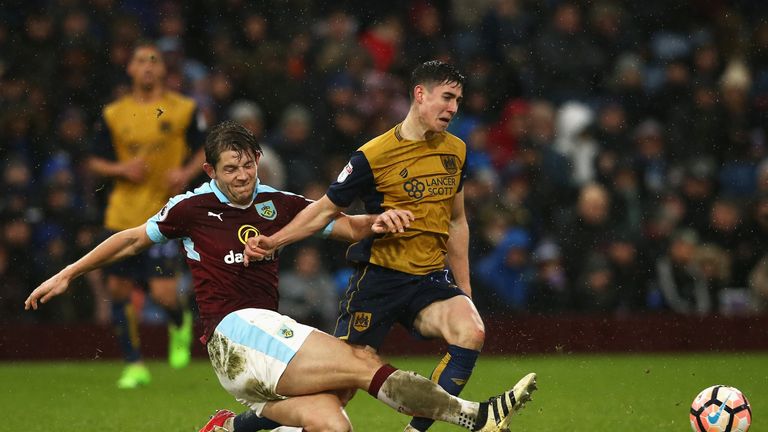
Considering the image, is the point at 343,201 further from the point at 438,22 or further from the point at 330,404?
the point at 438,22

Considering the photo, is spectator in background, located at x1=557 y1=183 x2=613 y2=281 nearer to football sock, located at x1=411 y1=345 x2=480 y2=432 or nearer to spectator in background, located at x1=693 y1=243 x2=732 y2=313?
spectator in background, located at x1=693 y1=243 x2=732 y2=313

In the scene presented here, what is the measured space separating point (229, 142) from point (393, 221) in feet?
2.75

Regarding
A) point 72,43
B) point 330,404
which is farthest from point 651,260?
point 330,404

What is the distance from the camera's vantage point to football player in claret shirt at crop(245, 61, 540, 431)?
6336mm

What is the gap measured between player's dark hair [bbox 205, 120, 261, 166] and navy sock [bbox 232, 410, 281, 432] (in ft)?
3.92

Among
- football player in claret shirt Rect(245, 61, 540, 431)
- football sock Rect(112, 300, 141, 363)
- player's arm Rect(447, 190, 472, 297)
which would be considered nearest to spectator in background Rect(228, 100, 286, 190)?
football sock Rect(112, 300, 141, 363)

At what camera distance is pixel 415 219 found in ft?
21.0

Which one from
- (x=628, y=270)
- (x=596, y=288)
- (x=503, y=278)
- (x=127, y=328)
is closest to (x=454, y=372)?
(x=127, y=328)

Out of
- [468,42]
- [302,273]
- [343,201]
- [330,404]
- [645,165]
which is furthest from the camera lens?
[468,42]

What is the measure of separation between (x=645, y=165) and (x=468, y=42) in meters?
2.41

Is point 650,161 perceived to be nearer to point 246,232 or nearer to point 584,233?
point 584,233

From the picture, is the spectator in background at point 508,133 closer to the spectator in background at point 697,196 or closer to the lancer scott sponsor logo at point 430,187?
the spectator in background at point 697,196

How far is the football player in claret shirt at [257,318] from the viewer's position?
17.8ft

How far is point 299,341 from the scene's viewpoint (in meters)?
5.48
